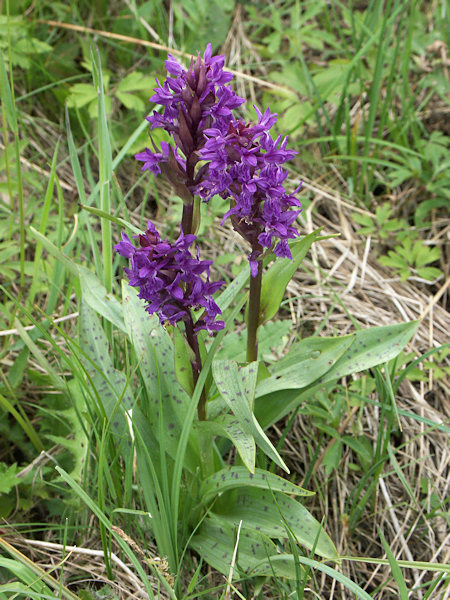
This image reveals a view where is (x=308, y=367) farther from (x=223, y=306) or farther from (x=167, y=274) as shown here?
(x=167, y=274)

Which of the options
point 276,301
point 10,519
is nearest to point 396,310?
point 276,301

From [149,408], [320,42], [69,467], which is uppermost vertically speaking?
[320,42]

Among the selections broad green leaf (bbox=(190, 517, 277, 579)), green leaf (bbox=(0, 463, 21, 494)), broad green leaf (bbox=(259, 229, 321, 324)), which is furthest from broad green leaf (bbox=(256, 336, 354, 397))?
green leaf (bbox=(0, 463, 21, 494))

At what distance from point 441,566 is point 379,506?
2.62 feet

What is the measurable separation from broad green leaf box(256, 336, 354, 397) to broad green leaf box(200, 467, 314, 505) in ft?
0.91

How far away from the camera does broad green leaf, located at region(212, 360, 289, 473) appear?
1.78m

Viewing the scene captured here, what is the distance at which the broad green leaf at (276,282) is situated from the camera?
200 centimetres

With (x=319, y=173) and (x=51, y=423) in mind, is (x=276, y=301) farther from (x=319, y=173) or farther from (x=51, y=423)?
(x=319, y=173)

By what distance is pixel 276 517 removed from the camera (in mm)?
2012

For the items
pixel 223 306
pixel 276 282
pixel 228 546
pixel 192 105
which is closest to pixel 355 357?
pixel 276 282

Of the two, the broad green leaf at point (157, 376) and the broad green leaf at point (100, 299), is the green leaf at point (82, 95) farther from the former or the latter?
the broad green leaf at point (157, 376)

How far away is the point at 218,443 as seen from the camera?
2434 mm

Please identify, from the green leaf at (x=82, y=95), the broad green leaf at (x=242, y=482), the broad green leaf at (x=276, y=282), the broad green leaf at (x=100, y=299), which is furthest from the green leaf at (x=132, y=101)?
the broad green leaf at (x=242, y=482)

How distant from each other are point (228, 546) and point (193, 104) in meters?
1.42
